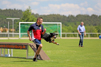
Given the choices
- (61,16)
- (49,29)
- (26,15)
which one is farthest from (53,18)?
(49,29)

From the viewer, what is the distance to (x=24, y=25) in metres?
53.6

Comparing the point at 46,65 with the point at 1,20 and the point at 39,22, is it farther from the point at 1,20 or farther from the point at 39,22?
the point at 1,20

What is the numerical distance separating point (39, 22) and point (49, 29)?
42901 millimetres

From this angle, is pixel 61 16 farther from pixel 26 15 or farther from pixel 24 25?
pixel 24 25

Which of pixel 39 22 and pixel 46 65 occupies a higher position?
pixel 39 22

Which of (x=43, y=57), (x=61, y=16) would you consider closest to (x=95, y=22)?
(x=61, y=16)

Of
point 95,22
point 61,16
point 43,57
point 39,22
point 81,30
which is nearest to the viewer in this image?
point 39,22

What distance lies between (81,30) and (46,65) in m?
12.7

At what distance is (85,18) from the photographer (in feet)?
399

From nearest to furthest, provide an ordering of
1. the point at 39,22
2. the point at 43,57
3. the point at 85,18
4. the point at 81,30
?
the point at 39,22 → the point at 43,57 → the point at 81,30 → the point at 85,18

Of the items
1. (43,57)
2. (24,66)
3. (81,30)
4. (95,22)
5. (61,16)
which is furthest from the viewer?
(61,16)

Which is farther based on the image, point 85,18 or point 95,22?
point 85,18

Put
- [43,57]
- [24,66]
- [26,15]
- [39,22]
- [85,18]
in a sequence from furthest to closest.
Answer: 1. [85,18]
2. [26,15]
3. [43,57]
4. [39,22]
5. [24,66]

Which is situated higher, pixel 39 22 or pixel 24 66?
pixel 39 22
